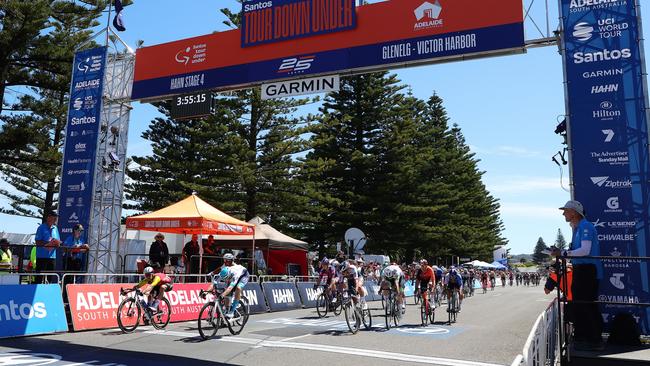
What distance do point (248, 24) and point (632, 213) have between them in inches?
432

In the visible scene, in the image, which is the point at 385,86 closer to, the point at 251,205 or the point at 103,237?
the point at 251,205

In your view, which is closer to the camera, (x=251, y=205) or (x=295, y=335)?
(x=295, y=335)

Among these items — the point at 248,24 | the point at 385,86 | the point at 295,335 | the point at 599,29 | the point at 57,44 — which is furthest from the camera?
the point at 385,86

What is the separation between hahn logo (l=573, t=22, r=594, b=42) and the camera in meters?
9.86

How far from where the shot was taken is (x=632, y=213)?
357 inches

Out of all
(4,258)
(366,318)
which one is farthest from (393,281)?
(4,258)

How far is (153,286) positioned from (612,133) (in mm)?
10380

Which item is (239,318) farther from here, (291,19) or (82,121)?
(82,121)

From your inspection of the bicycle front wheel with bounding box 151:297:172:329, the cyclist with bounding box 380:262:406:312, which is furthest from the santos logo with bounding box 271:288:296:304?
the bicycle front wheel with bounding box 151:297:172:329

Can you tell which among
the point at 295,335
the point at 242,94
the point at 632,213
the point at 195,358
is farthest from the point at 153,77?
the point at 242,94

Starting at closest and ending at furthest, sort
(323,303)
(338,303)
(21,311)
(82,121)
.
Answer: (21,311), (338,303), (323,303), (82,121)

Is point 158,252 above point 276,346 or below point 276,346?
above

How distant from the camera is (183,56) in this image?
16.7m

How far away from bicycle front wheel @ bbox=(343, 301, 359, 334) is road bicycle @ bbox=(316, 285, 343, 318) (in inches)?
157
